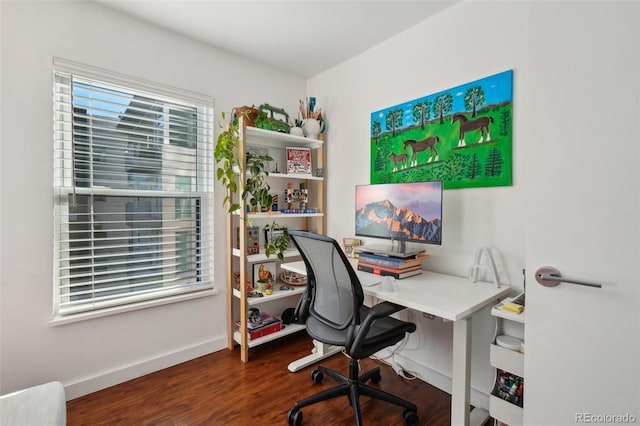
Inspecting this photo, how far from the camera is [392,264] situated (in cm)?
179

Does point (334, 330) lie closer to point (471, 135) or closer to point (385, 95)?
point (471, 135)

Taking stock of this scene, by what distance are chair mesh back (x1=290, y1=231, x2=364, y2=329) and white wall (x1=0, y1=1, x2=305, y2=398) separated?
3.91 feet

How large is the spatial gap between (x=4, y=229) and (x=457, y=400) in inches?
96.8

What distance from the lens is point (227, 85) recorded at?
2.43 meters

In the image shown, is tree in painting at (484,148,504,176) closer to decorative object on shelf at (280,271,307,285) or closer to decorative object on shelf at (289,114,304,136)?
decorative object on shelf at (289,114,304,136)

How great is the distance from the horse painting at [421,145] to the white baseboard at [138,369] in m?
2.03

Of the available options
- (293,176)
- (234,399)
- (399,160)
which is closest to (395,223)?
(399,160)

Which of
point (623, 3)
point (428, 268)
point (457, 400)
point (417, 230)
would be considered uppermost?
point (623, 3)

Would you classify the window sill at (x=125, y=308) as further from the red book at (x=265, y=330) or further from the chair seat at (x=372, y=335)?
the chair seat at (x=372, y=335)

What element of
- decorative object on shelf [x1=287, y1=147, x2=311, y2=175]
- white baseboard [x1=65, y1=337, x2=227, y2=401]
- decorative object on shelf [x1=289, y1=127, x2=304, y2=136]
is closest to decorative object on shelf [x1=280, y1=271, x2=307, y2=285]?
white baseboard [x1=65, y1=337, x2=227, y2=401]

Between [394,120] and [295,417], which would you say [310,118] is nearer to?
[394,120]

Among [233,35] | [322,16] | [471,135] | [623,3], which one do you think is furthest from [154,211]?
[623,3]

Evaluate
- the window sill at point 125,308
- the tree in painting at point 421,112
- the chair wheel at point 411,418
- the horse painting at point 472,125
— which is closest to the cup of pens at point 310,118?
the tree in painting at point 421,112

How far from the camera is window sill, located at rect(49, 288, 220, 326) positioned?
5.80 ft
